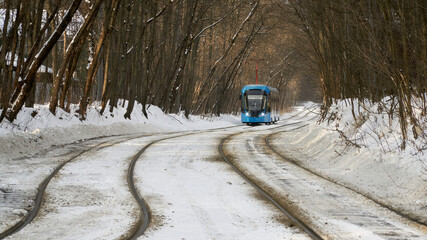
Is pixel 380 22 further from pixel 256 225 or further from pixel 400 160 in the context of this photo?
pixel 256 225

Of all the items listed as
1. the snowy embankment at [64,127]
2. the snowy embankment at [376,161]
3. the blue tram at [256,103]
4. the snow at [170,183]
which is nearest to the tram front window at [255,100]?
the blue tram at [256,103]

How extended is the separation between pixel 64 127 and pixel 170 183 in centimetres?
1110

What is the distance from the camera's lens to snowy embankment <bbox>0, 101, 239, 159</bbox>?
49.1 ft

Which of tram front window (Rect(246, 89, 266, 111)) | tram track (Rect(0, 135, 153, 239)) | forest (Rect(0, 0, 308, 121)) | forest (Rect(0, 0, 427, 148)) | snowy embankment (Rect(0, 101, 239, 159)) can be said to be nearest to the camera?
tram track (Rect(0, 135, 153, 239))

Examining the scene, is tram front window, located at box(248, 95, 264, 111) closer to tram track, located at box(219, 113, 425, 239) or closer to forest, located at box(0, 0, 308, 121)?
forest, located at box(0, 0, 308, 121)

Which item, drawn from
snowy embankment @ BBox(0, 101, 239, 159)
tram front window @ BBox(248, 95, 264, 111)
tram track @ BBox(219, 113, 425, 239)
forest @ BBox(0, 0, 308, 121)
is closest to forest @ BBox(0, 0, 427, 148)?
forest @ BBox(0, 0, 308, 121)

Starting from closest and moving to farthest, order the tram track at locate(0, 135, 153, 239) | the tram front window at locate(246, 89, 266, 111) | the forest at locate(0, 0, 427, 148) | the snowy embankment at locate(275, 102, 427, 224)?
the tram track at locate(0, 135, 153, 239) < the snowy embankment at locate(275, 102, 427, 224) < the forest at locate(0, 0, 427, 148) < the tram front window at locate(246, 89, 266, 111)

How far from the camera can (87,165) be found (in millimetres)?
12469

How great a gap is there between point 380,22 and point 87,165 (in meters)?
7.48

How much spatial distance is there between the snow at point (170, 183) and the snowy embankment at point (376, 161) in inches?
1.1

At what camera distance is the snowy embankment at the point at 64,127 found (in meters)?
15.0

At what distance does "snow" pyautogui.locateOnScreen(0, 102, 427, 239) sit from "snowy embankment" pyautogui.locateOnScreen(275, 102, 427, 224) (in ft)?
0.09

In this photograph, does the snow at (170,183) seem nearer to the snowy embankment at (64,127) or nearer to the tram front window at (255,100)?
the snowy embankment at (64,127)

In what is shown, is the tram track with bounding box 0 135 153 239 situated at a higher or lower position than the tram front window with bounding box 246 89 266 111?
lower
